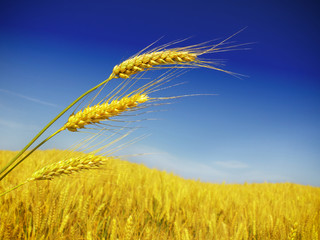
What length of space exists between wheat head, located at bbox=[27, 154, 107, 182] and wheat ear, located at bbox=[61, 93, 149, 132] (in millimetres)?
216

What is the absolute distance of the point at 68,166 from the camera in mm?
1214

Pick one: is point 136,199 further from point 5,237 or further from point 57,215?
point 5,237

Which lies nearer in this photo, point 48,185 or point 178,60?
point 178,60

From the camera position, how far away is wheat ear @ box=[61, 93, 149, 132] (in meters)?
1.12

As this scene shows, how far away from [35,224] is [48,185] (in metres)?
0.71

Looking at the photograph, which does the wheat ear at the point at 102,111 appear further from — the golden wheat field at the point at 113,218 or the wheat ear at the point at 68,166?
the golden wheat field at the point at 113,218

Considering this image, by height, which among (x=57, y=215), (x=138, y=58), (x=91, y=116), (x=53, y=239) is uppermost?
(x=138, y=58)

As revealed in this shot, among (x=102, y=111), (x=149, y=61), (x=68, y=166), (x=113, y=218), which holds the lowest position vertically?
(x=113, y=218)

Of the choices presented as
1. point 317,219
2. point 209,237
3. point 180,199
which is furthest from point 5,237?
point 317,219

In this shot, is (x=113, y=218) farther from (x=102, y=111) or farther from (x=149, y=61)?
(x=149, y=61)

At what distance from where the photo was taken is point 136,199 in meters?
2.54

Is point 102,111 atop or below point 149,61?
below

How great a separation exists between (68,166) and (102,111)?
375mm

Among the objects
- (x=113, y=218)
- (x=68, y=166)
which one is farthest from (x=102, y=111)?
(x=113, y=218)
